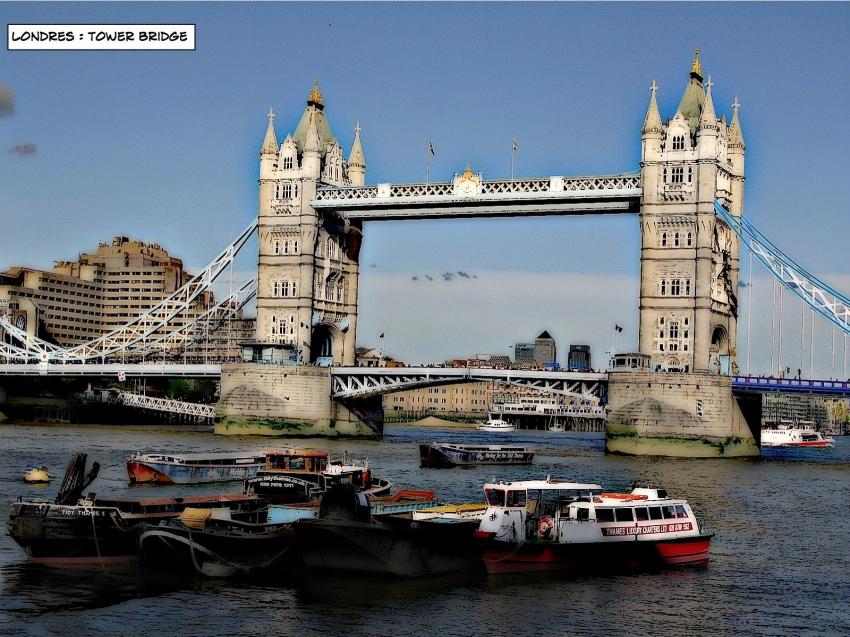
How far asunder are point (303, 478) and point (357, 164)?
69.3 m

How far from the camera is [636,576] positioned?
43.0m

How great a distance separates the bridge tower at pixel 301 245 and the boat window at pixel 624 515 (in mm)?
71055

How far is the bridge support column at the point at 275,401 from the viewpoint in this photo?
363ft

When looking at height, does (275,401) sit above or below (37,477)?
above

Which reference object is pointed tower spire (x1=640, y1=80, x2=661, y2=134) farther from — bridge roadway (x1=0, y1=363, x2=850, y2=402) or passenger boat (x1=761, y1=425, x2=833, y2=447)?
passenger boat (x1=761, y1=425, x2=833, y2=447)

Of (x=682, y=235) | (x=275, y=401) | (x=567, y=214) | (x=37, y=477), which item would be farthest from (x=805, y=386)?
(x=37, y=477)

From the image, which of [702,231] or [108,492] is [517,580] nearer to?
[108,492]

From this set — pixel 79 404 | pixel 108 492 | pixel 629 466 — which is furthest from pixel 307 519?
pixel 79 404

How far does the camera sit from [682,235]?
101000 millimetres

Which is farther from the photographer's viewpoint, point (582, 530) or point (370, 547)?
point (582, 530)

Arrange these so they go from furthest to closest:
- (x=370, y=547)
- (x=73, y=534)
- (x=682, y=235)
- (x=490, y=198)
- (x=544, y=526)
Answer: (x=490, y=198), (x=682, y=235), (x=544, y=526), (x=73, y=534), (x=370, y=547)

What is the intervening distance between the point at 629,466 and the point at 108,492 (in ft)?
115

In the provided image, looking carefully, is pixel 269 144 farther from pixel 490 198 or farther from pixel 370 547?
pixel 370 547

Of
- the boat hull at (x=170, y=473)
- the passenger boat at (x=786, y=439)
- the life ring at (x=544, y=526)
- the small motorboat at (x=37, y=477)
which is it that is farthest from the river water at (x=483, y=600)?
the passenger boat at (x=786, y=439)
